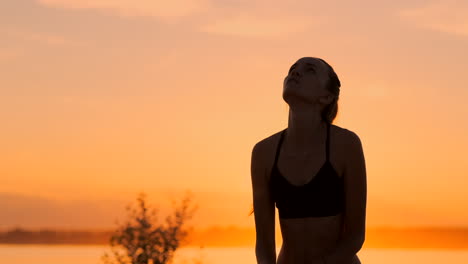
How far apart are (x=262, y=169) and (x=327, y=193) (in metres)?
0.61

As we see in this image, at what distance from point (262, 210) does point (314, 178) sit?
582mm

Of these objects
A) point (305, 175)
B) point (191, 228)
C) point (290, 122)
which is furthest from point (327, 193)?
point (191, 228)

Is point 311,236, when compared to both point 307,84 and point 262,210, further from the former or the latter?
point 307,84

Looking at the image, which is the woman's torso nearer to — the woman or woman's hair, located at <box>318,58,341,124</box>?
the woman

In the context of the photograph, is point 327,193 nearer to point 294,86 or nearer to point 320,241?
point 320,241

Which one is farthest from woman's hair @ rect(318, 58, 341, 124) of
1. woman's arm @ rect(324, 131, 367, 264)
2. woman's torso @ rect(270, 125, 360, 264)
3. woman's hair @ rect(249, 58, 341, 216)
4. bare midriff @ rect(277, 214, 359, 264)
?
bare midriff @ rect(277, 214, 359, 264)

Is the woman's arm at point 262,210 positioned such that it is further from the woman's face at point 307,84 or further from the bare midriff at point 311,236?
the woman's face at point 307,84

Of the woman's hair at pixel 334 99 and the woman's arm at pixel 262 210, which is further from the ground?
the woman's hair at pixel 334 99

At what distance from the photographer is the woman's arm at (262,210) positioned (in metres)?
7.64

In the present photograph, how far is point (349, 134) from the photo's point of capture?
7.46 metres

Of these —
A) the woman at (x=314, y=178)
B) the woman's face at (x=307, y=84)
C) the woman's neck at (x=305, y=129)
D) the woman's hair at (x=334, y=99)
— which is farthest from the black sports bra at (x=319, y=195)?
the woman's face at (x=307, y=84)

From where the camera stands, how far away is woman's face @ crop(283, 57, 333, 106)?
24.3 ft

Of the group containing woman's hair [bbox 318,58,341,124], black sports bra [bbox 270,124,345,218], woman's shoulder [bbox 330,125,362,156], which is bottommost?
black sports bra [bbox 270,124,345,218]

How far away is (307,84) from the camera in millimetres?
7426
